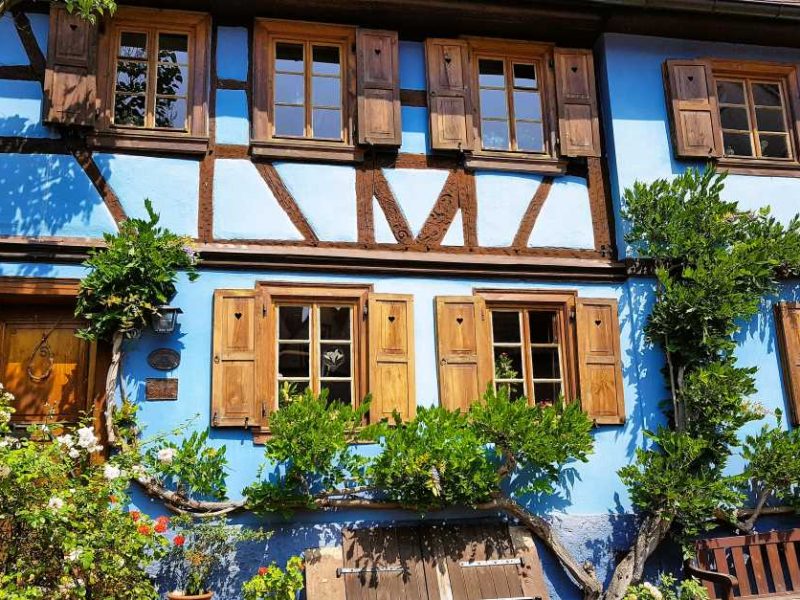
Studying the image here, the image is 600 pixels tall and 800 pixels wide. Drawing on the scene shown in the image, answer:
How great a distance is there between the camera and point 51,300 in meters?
6.83

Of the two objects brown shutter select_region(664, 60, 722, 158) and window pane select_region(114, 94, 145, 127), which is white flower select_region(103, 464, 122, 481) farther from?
brown shutter select_region(664, 60, 722, 158)

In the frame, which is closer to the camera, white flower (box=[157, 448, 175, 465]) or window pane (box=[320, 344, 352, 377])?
white flower (box=[157, 448, 175, 465])

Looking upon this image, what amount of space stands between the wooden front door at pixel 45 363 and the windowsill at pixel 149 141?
→ 4.42ft

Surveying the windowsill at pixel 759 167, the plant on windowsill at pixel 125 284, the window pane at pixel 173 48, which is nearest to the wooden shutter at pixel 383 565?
the plant on windowsill at pixel 125 284

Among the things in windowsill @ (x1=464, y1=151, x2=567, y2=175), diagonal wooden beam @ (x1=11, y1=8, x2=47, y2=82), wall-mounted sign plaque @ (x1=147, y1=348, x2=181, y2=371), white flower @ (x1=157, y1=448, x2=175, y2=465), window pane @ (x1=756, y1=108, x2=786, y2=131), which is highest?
diagonal wooden beam @ (x1=11, y1=8, x2=47, y2=82)

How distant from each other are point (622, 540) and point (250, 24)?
5267 mm

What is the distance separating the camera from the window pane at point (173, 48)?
295 inches

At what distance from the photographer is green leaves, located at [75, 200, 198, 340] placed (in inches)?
255

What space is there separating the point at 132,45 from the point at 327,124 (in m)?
1.75

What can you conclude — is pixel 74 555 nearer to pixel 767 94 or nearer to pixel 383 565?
pixel 383 565

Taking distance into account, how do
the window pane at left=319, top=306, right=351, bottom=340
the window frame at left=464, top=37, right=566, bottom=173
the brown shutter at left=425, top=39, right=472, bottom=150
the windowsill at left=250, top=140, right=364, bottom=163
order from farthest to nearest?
the window frame at left=464, top=37, right=566, bottom=173, the brown shutter at left=425, top=39, right=472, bottom=150, the windowsill at left=250, top=140, right=364, bottom=163, the window pane at left=319, top=306, right=351, bottom=340

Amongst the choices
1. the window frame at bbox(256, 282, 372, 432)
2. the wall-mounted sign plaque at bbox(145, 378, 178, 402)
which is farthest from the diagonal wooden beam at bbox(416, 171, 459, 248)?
the wall-mounted sign plaque at bbox(145, 378, 178, 402)

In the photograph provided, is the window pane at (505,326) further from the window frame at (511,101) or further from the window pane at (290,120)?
the window pane at (290,120)

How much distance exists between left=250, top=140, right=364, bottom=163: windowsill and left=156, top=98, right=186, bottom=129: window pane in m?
0.63
